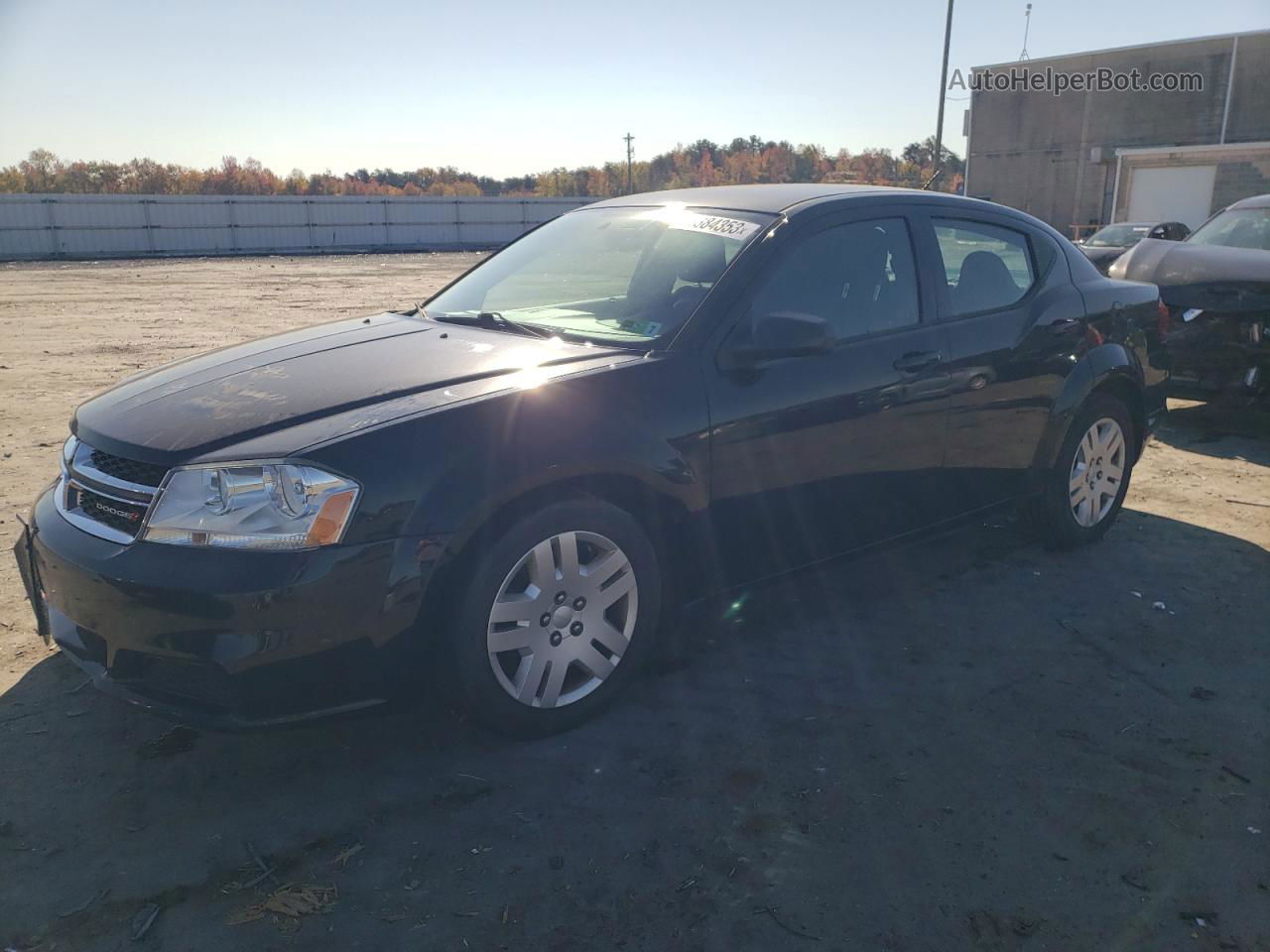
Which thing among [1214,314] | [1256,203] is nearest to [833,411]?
[1214,314]

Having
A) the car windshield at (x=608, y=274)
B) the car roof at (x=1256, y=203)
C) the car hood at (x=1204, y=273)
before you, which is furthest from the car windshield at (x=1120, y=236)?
the car windshield at (x=608, y=274)

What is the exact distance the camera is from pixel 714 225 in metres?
3.87

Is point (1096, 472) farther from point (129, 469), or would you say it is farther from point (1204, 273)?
point (129, 469)

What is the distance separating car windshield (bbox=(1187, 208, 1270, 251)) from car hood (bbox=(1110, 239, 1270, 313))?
1.38 feet

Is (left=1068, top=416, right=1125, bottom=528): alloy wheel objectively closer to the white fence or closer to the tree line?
the white fence

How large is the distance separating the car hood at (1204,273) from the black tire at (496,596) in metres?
5.86

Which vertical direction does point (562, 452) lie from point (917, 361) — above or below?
below

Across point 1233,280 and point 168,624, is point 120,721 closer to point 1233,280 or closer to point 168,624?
point 168,624

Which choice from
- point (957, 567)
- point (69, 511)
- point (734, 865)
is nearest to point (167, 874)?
point (69, 511)

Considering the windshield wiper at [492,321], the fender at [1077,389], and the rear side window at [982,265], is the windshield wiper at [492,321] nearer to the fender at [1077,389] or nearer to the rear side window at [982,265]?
the rear side window at [982,265]

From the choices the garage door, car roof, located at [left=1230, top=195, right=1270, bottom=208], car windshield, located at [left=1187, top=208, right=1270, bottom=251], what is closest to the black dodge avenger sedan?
car windshield, located at [left=1187, top=208, right=1270, bottom=251]

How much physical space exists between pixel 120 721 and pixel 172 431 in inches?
42.9

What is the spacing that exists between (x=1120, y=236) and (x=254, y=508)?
2040 centimetres

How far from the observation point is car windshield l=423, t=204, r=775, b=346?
363 cm
